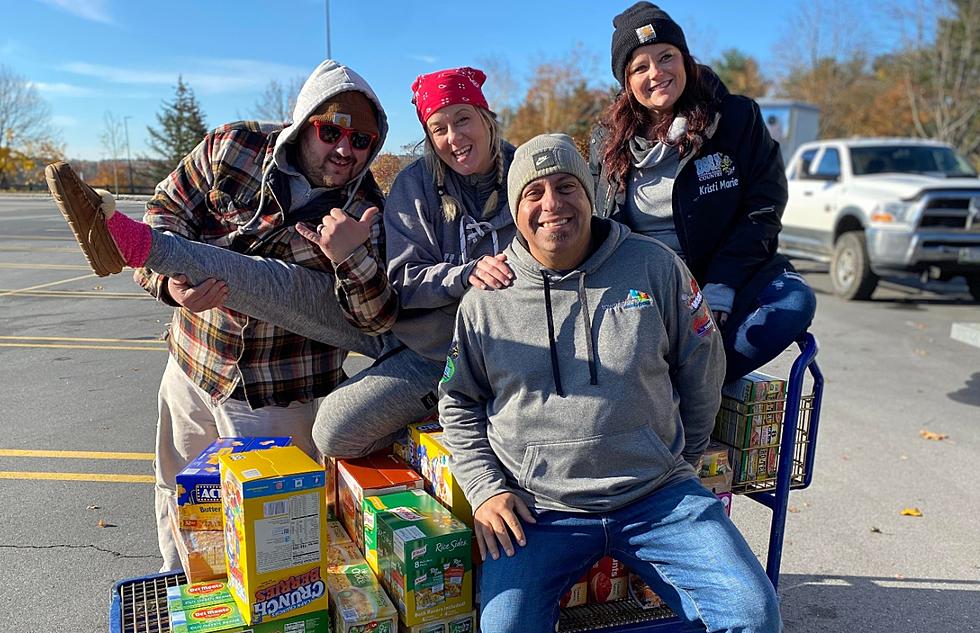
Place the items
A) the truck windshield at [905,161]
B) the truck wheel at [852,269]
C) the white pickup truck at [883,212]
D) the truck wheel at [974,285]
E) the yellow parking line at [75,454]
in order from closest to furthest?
the yellow parking line at [75,454], the white pickup truck at [883,212], the truck wheel at [852,269], the truck wheel at [974,285], the truck windshield at [905,161]

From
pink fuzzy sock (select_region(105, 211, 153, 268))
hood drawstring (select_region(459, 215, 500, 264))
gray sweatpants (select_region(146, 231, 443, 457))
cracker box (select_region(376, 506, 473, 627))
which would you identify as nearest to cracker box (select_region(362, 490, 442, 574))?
cracker box (select_region(376, 506, 473, 627))

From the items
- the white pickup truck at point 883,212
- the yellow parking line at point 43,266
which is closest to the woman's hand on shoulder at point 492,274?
the white pickup truck at point 883,212

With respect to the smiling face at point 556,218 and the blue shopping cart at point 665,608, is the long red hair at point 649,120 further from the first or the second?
the blue shopping cart at point 665,608

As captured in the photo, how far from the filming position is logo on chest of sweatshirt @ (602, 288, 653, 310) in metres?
2.30

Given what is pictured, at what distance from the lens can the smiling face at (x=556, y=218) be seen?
2307mm

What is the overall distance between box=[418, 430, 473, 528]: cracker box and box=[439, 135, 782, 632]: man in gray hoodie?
13cm

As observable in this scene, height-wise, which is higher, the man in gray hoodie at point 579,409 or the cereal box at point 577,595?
the man in gray hoodie at point 579,409

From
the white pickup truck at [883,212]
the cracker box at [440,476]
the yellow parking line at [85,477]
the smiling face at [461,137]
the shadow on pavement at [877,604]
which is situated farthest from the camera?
the white pickup truck at [883,212]

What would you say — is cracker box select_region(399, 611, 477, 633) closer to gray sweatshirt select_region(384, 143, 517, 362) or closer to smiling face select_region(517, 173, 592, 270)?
gray sweatshirt select_region(384, 143, 517, 362)

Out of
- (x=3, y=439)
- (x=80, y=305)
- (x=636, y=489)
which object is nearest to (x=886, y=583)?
(x=636, y=489)

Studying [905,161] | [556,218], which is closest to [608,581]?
[556,218]

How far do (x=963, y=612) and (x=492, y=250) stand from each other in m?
2.69

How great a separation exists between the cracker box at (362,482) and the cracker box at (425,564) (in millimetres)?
208

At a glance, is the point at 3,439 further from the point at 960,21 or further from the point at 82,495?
the point at 960,21
